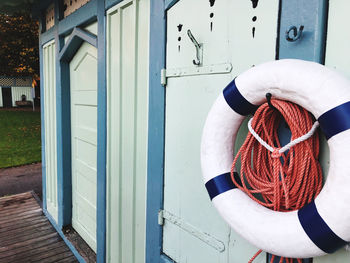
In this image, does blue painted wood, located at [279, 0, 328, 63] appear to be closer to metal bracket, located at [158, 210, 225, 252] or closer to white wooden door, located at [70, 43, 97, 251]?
metal bracket, located at [158, 210, 225, 252]

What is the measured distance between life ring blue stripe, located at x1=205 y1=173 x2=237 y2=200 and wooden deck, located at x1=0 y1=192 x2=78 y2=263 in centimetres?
259

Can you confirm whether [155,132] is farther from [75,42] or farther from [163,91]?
[75,42]

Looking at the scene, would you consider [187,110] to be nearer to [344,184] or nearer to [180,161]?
[180,161]

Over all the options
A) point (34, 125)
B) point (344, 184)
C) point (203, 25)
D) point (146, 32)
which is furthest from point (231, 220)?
point (34, 125)

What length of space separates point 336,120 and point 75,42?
285 centimetres

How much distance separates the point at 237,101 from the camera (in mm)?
1151

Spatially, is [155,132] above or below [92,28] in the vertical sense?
below

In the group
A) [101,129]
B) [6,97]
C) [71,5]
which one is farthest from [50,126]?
[6,97]

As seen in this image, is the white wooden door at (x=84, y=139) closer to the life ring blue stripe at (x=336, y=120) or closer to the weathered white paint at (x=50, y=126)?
the weathered white paint at (x=50, y=126)

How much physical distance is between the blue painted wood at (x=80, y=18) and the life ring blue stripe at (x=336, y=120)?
2.26m

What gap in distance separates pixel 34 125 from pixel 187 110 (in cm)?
1415

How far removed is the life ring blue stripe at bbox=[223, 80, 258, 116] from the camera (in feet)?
3.74

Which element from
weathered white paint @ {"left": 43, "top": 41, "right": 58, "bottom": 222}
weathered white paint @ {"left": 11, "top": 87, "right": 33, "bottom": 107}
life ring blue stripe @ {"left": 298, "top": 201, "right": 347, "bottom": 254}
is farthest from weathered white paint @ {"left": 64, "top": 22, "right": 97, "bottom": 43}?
weathered white paint @ {"left": 11, "top": 87, "right": 33, "bottom": 107}

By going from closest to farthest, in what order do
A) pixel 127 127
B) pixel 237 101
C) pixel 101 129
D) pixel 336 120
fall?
1. pixel 336 120
2. pixel 237 101
3. pixel 127 127
4. pixel 101 129
